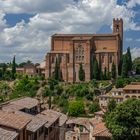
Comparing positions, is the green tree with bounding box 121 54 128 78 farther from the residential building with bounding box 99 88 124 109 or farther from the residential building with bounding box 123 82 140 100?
the residential building with bounding box 123 82 140 100

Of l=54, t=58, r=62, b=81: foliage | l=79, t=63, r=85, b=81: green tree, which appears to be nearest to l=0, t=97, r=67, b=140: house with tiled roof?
l=79, t=63, r=85, b=81: green tree

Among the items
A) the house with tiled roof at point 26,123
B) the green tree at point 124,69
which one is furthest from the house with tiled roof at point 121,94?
the house with tiled roof at point 26,123

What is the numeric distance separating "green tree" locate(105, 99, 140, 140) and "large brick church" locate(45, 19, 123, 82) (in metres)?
89.9

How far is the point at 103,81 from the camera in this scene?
133125 millimetres

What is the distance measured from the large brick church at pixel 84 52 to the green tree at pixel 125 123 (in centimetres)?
8986

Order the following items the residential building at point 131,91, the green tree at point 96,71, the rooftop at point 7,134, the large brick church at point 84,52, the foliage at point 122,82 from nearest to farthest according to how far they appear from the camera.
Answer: the rooftop at point 7,134
the residential building at point 131,91
the foliage at point 122,82
the green tree at point 96,71
the large brick church at point 84,52

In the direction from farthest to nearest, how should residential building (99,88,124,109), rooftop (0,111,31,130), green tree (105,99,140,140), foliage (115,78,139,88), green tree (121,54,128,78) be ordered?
green tree (121,54,128,78), foliage (115,78,139,88), residential building (99,88,124,109), green tree (105,99,140,140), rooftop (0,111,31,130)

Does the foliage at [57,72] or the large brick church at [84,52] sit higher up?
the large brick church at [84,52]

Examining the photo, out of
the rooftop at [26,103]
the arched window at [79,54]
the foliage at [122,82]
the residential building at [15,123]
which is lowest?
the residential building at [15,123]

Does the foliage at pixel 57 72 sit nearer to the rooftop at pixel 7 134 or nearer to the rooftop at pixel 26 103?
the rooftop at pixel 26 103

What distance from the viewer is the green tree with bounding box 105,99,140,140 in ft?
157

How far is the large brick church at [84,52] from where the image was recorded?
469 ft

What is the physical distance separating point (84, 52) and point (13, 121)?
11105 centimetres

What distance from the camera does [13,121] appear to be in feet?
111
